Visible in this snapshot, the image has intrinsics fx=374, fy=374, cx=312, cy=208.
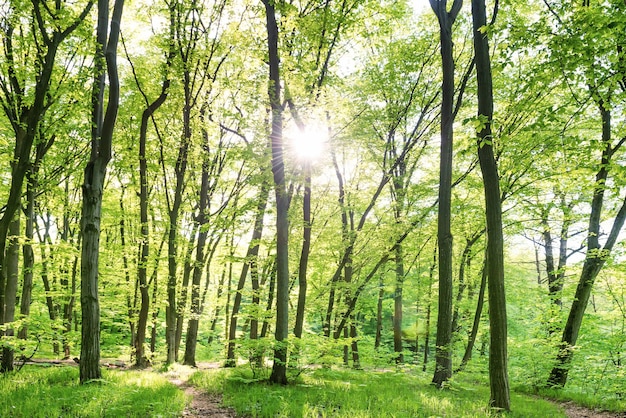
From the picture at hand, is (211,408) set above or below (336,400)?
below

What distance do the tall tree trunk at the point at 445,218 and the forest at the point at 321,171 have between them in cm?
5

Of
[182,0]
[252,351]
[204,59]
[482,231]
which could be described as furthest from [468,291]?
[182,0]

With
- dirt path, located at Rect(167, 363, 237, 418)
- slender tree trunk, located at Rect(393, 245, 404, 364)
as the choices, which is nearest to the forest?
dirt path, located at Rect(167, 363, 237, 418)

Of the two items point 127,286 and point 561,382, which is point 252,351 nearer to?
point 561,382

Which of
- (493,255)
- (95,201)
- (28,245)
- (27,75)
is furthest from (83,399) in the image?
(27,75)

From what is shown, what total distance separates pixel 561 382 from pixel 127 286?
1766 cm

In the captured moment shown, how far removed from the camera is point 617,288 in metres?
10.6

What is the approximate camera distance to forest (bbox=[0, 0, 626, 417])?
6.34 m

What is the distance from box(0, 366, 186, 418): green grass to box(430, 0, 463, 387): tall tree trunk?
19.8ft

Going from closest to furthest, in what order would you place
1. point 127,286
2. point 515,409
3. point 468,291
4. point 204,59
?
point 515,409 < point 204,59 < point 127,286 < point 468,291

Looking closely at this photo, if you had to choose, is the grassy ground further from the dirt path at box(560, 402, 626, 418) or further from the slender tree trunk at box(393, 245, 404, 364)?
the slender tree trunk at box(393, 245, 404, 364)

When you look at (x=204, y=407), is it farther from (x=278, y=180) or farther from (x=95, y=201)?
(x=278, y=180)

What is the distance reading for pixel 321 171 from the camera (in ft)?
39.9

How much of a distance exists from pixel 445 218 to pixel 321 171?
4469 millimetres
